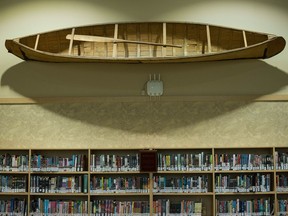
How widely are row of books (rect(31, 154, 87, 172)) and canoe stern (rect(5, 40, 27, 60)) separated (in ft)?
4.96

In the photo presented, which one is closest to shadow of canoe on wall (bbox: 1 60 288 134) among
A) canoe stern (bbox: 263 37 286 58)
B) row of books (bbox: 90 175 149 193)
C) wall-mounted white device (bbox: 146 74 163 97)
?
wall-mounted white device (bbox: 146 74 163 97)

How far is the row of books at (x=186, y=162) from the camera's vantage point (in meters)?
6.02

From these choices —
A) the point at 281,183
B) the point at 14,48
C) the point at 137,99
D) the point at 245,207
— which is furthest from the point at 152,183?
the point at 14,48

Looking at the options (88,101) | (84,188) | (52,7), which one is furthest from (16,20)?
Result: (84,188)

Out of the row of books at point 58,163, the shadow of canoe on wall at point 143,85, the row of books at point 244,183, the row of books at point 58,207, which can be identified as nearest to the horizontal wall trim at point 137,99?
the shadow of canoe on wall at point 143,85

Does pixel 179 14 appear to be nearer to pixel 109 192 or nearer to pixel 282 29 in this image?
pixel 282 29

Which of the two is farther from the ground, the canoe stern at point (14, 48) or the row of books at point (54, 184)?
the canoe stern at point (14, 48)

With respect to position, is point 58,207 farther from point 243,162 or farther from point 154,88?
point 243,162

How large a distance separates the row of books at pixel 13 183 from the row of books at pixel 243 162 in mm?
2779

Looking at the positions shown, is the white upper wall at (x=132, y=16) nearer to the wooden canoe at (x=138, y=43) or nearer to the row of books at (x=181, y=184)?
the wooden canoe at (x=138, y=43)

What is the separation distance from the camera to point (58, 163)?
241 inches

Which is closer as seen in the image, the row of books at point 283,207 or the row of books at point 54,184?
the row of books at point 283,207

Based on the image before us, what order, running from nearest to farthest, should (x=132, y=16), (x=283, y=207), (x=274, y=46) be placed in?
(x=274, y=46) < (x=283, y=207) < (x=132, y=16)

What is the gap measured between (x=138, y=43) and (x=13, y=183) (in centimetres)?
272
